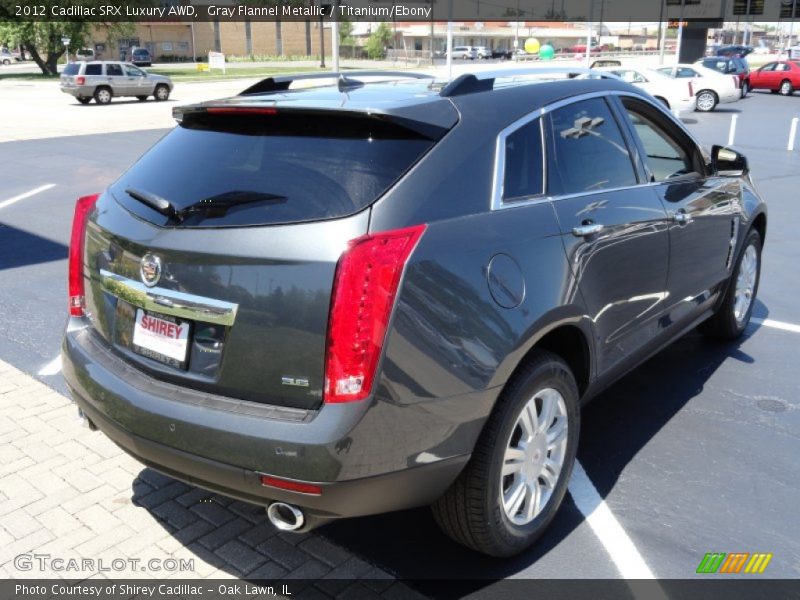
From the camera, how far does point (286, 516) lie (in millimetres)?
2672

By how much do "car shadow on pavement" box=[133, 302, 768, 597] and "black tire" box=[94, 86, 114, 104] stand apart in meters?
29.7

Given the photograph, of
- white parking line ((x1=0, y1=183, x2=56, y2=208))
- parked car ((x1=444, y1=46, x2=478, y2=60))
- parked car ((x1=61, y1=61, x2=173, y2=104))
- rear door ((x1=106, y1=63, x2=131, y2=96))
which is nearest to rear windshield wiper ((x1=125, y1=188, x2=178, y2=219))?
white parking line ((x1=0, y1=183, x2=56, y2=208))

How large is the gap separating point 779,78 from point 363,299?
37968 mm

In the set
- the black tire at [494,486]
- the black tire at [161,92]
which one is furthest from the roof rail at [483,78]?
the black tire at [161,92]

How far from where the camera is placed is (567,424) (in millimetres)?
3346

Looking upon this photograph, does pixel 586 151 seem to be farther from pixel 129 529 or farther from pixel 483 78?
pixel 129 529

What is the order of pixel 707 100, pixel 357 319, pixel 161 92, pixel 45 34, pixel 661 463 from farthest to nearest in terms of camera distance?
1. pixel 45 34
2. pixel 161 92
3. pixel 707 100
4. pixel 661 463
5. pixel 357 319

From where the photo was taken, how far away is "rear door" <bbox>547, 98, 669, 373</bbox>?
3322 mm

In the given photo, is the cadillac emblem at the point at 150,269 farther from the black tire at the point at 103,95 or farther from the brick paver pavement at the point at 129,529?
the black tire at the point at 103,95

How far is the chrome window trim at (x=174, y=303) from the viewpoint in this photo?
2650 mm

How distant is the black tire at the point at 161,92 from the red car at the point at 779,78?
2561 centimetres

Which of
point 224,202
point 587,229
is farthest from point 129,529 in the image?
point 587,229

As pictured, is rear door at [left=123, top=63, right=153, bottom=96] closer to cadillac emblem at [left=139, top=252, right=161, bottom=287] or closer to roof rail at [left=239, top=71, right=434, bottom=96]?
roof rail at [left=239, top=71, right=434, bottom=96]

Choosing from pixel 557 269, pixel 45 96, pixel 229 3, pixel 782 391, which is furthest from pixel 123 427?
pixel 229 3
